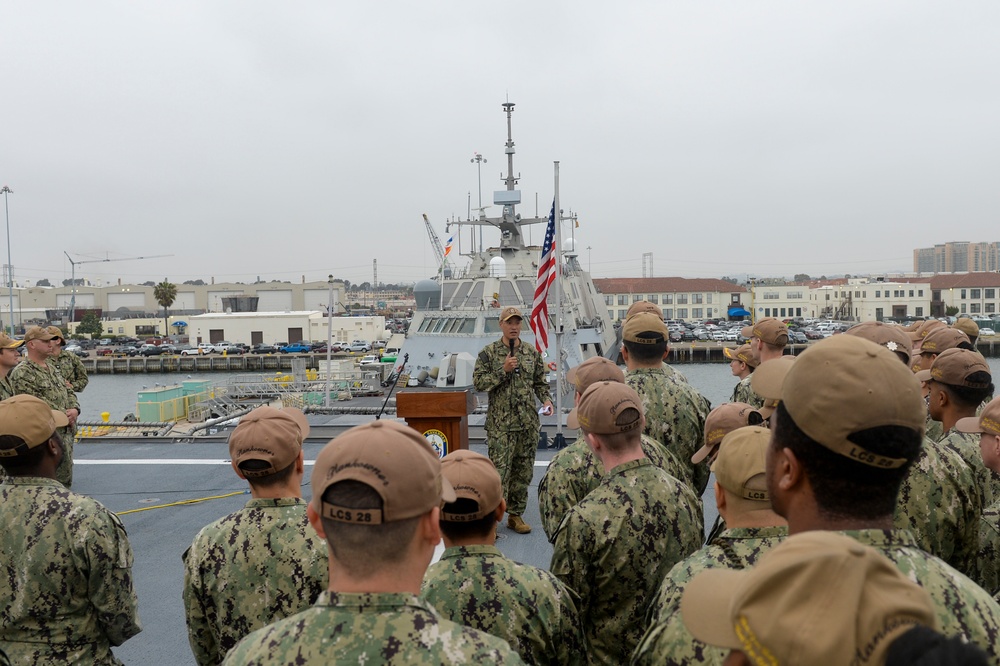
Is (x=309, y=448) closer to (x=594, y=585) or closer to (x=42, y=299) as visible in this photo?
(x=594, y=585)

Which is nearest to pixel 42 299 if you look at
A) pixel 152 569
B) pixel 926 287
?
pixel 926 287

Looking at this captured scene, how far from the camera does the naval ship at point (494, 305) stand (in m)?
18.8

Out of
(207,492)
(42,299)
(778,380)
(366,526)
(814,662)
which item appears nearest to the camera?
(814,662)

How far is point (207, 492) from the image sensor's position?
684cm

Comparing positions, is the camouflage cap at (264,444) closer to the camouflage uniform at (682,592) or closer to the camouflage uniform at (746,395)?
the camouflage uniform at (682,592)

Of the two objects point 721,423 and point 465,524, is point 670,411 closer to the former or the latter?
point 721,423

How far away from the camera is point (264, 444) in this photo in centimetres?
262

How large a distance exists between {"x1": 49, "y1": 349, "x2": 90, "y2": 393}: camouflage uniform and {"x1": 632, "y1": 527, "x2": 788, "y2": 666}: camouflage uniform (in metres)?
6.95

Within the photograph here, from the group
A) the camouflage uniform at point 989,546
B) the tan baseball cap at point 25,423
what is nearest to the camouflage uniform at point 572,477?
the camouflage uniform at point 989,546

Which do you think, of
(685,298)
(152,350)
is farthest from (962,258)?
(152,350)

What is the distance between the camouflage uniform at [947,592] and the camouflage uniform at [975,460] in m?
2.02

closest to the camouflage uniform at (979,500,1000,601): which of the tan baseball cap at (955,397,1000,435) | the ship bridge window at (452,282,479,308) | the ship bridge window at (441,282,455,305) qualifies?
the tan baseball cap at (955,397,1000,435)

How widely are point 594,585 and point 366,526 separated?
60.9 inches

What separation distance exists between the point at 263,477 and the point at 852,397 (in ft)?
6.49
